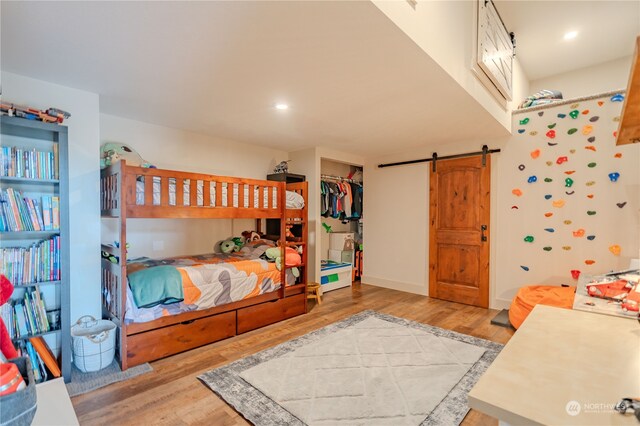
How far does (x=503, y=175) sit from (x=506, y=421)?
3.91 m

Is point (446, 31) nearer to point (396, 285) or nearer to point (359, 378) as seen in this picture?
point (359, 378)

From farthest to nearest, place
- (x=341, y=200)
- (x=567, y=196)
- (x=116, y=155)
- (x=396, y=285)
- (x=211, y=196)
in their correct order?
(x=341, y=200) → (x=396, y=285) → (x=567, y=196) → (x=211, y=196) → (x=116, y=155)

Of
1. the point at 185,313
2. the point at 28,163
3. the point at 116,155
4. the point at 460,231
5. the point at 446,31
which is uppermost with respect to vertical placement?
the point at 446,31

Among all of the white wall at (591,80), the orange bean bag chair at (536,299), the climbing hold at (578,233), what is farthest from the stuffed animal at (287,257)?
the white wall at (591,80)

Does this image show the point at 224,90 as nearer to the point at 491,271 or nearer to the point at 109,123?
the point at 109,123

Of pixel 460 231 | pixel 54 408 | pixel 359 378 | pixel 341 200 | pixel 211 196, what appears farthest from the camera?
pixel 341 200

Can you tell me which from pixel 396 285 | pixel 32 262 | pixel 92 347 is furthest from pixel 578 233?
pixel 32 262

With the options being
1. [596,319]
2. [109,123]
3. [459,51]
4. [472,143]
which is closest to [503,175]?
[472,143]

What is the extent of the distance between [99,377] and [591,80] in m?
6.25

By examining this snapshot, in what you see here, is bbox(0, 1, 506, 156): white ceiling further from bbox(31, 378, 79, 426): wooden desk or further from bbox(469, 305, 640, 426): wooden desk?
bbox(31, 378, 79, 426): wooden desk

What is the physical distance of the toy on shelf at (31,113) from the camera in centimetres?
192

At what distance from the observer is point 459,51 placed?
2.28m

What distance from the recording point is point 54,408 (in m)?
0.90

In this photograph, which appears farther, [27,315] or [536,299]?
[536,299]
